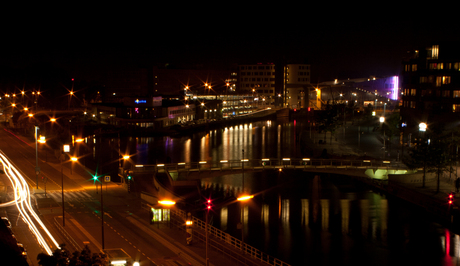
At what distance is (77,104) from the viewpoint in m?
64.4

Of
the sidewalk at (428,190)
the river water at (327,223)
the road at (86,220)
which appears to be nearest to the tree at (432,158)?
the sidewalk at (428,190)

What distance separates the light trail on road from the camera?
11070mm

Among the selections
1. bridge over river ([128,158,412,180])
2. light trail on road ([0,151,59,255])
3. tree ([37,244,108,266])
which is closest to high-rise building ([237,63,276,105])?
bridge over river ([128,158,412,180])

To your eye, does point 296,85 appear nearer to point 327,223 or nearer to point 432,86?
point 432,86

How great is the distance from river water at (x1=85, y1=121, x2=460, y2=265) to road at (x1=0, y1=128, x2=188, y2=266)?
170 cm

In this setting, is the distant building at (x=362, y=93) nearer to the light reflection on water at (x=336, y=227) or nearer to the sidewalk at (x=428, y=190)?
the sidewalk at (x=428, y=190)

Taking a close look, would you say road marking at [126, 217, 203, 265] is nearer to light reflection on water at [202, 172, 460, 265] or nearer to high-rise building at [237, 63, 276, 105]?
light reflection on water at [202, 172, 460, 265]

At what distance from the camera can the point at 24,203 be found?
1447cm

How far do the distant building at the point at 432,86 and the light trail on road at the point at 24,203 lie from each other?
73.8ft

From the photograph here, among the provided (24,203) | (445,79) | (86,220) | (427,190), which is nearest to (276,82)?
(445,79)

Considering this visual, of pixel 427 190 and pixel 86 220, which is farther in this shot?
pixel 427 190

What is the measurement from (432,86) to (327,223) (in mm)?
18316

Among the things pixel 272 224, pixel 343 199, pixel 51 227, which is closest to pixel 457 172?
pixel 343 199

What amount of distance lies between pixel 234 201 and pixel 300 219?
2.95 m
